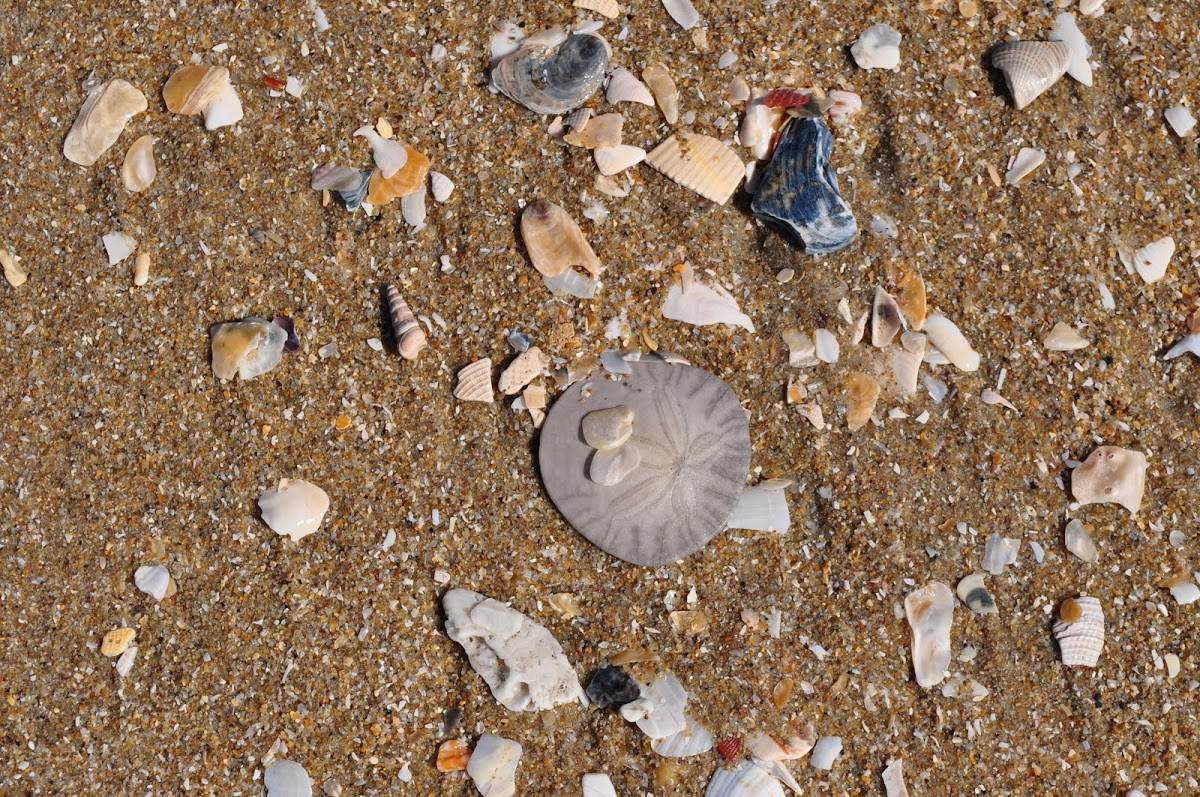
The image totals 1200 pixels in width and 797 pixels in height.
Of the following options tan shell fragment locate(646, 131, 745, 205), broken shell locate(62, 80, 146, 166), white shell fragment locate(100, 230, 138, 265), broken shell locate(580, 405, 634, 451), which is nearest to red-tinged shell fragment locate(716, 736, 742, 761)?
broken shell locate(580, 405, 634, 451)

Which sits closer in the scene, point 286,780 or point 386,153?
point 286,780

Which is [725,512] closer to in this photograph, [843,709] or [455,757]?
[843,709]

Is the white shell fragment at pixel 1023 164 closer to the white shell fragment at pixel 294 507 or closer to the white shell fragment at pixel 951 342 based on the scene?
the white shell fragment at pixel 951 342

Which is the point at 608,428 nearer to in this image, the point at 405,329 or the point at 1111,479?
the point at 405,329

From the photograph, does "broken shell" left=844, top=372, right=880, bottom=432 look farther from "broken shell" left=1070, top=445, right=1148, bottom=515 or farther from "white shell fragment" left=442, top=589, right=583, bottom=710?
"white shell fragment" left=442, top=589, right=583, bottom=710

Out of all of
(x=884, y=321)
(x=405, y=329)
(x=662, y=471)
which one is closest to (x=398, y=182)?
(x=405, y=329)

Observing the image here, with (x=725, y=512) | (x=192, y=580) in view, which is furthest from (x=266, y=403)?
(x=725, y=512)
